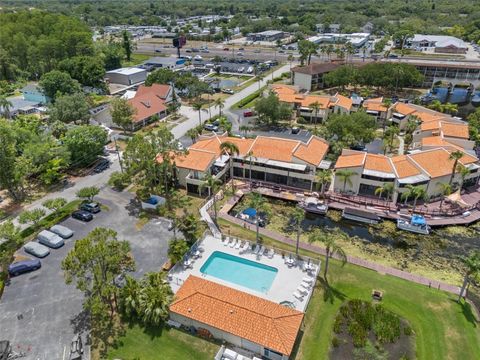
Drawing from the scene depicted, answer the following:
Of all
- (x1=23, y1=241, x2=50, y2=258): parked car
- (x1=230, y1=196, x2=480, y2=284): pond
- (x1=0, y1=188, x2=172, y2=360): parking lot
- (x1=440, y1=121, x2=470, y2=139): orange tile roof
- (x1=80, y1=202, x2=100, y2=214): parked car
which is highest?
(x1=440, y1=121, x2=470, y2=139): orange tile roof

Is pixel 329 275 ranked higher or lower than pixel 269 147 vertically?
lower

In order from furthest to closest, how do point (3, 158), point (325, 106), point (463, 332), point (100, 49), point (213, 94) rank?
point (100, 49) → point (213, 94) → point (325, 106) → point (3, 158) → point (463, 332)

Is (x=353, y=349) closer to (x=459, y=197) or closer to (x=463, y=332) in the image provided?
(x=463, y=332)

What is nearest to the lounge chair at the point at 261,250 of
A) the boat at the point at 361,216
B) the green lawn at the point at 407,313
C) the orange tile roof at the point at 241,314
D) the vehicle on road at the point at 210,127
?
the green lawn at the point at 407,313

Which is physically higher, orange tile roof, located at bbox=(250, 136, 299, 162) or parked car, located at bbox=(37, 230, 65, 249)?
orange tile roof, located at bbox=(250, 136, 299, 162)

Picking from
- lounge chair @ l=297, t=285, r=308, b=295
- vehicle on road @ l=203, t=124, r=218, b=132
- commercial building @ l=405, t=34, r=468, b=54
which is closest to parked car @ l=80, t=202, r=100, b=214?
lounge chair @ l=297, t=285, r=308, b=295

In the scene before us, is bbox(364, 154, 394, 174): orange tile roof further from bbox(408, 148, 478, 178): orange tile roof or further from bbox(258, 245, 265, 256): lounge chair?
bbox(258, 245, 265, 256): lounge chair

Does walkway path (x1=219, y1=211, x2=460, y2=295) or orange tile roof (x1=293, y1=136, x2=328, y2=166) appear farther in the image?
orange tile roof (x1=293, y1=136, x2=328, y2=166)

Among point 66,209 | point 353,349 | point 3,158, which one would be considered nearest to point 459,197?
point 353,349

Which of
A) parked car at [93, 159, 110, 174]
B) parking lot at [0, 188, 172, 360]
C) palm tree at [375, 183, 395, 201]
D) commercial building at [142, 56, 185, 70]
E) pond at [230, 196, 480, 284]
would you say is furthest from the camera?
commercial building at [142, 56, 185, 70]
